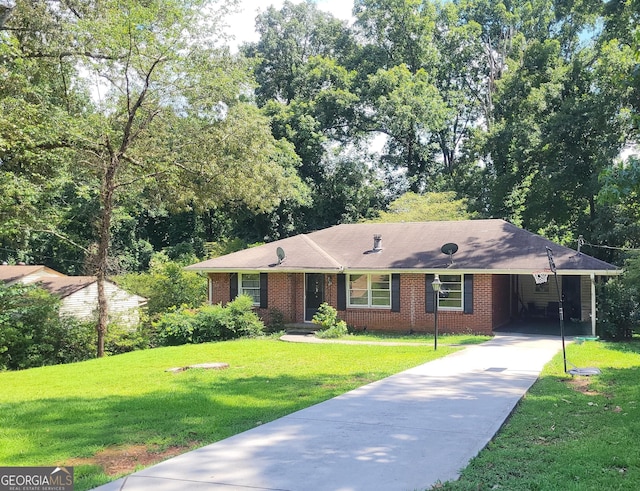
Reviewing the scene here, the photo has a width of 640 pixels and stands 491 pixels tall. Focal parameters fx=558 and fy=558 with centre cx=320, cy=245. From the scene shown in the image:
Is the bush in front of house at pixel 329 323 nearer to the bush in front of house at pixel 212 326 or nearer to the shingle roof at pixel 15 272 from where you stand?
the bush in front of house at pixel 212 326

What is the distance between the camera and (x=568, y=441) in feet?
20.4

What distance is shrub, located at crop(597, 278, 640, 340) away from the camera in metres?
17.2

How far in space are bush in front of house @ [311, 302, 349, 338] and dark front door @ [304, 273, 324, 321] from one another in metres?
1.10

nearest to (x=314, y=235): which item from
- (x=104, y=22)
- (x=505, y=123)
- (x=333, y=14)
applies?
(x=104, y=22)

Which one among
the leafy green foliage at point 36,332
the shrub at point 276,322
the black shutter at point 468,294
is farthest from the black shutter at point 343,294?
the leafy green foliage at point 36,332

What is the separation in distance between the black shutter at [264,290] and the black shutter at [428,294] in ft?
19.6

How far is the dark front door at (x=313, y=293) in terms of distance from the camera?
2106 cm

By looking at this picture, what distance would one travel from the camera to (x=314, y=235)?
2420 cm

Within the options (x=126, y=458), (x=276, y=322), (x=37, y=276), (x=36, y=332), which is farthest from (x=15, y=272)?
(x=126, y=458)

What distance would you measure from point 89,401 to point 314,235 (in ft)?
52.6

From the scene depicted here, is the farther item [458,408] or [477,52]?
[477,52]

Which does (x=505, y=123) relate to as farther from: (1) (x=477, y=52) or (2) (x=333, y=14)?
(2) (x=333, y=14)

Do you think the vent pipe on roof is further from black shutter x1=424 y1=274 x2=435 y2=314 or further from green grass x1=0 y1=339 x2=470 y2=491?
green grass x1=0 y1=339 x2=470 y2=491

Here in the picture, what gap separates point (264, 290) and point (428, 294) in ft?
20.4
